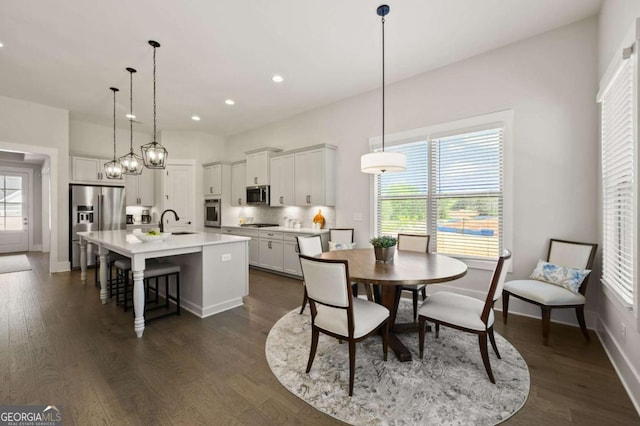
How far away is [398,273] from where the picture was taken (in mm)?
2221

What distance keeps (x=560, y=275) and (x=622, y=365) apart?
2.93 feet

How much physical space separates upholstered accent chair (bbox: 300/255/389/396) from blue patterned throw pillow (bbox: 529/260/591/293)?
6.45ft

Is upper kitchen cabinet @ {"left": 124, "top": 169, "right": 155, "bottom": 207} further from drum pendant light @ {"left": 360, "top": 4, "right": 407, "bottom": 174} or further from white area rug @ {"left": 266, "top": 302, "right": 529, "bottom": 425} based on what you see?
drum pendant light @ {"left": 360, "top": 4, "right": 407, "bottom": 174}

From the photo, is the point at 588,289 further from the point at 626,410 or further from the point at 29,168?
the point at 29,168

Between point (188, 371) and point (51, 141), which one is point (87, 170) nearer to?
point (51, 141)

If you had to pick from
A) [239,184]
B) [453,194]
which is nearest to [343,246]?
[453,194]

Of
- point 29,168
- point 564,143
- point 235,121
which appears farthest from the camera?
point 29,168

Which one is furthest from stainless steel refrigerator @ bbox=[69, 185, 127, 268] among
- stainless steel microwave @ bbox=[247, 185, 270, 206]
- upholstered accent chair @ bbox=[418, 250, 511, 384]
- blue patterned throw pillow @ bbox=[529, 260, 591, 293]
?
blue patterned throw pillow @ bbox=[529, 260, 591, 293]

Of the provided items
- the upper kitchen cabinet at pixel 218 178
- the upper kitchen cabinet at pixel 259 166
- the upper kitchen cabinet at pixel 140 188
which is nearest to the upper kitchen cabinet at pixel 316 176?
the upper kitchen cabinet at pixel 259 166

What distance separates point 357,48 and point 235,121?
147 inches

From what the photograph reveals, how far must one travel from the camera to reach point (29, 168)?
8250mm

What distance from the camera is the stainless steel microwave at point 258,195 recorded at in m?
6.03

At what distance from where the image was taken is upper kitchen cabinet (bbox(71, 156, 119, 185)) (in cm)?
598

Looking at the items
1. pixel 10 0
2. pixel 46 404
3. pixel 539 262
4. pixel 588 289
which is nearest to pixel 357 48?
pixel 539 262
